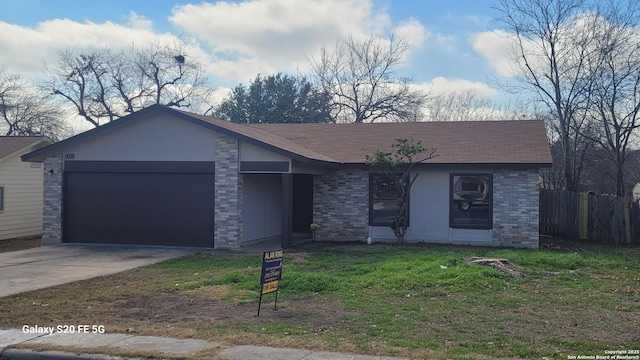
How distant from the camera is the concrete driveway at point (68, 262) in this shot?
38.7 ft

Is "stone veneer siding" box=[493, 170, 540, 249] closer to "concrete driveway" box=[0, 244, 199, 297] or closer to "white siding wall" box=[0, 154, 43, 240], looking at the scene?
"concrete driveway" box=[0, 244, 199, 297]

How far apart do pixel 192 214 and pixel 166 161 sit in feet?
5.94

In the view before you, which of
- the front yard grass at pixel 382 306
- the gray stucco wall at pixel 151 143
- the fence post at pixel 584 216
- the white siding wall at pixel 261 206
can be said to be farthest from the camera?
the fence post at pixel 584 216

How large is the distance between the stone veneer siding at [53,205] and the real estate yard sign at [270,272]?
12.0 m

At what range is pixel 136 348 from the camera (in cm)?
695

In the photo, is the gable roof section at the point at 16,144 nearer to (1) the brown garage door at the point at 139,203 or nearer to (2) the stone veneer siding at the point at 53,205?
(2) the stone veneer siding at the point at 53,205

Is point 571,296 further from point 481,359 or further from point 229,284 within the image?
point 229,284

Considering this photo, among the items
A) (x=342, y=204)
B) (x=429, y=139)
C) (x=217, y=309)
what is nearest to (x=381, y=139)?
(x=429, y=139)

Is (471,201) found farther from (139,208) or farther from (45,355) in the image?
(45,355)

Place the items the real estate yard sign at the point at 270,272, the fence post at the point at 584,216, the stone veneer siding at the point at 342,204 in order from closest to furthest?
the real estate yard sign at the point at 270,272, the stone veneer siding at the point at 342,204, the fence post at the point at 584,216

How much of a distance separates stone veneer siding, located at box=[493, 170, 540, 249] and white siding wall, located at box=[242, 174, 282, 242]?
24.3 feet

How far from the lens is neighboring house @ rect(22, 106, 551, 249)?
1712cm

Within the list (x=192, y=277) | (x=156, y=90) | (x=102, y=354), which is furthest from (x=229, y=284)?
(x=156, y=90)

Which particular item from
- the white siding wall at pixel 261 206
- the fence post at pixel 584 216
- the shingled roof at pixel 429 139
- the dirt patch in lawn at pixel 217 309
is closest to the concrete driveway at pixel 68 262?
the white siding wall at pixel 261 206
